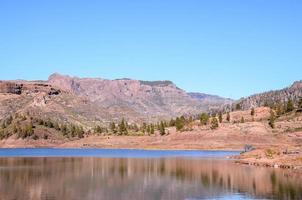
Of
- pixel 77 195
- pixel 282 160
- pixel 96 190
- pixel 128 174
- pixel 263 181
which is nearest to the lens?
pixel 77 195

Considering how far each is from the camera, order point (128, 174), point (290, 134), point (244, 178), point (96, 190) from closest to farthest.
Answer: point (96, 190) → point (244, 178) → point (128, 174) → point (290, 134)

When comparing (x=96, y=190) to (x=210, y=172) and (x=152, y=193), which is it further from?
(x=210, y=172)

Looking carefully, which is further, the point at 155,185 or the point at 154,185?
the point at 155,185

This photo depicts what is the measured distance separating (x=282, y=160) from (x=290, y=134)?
9249cm

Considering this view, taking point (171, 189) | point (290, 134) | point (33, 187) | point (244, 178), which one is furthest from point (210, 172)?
point (290, 134)

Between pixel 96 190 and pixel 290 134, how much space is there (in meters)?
139

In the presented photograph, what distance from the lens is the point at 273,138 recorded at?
625 feet

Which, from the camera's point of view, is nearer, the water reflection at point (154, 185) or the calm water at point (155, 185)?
the calm water at point (155, 185)

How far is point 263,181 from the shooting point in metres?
69.9

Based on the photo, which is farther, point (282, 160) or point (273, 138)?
point (273, 138)

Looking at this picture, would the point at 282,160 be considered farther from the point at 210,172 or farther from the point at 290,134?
the point at 290,134

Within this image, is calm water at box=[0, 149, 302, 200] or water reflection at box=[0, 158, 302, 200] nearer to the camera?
calm water at box=[0, 149, 302, 200]

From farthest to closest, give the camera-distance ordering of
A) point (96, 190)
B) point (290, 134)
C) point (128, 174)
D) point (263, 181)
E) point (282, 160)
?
point (290, 134), point (282, 160), point (128, 174), point (263, 181), point (96, 190)

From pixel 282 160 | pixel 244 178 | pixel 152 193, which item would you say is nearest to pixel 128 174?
pixel 244 178
